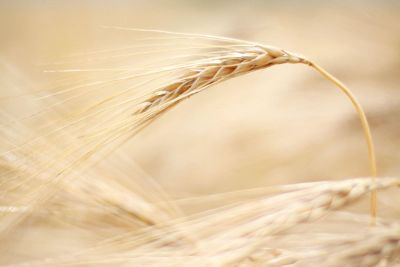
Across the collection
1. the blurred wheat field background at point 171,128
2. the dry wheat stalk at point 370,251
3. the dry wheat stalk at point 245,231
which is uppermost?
the blurred wheat field background at point 171,128

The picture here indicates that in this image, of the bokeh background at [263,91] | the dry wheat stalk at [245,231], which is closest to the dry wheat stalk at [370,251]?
the dry wheat stalk at [245,231]

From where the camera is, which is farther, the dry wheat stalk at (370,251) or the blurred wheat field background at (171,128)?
the blurred wheat field background at (171,128)

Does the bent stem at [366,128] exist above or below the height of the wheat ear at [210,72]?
below

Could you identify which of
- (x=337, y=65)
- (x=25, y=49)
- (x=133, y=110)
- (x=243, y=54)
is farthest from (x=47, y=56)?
(x=337, y=65)

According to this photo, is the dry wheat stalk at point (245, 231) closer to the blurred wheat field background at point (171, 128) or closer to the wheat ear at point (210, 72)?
the blurred wheat field background at point (171, 128)

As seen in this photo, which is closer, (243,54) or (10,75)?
(243,54)

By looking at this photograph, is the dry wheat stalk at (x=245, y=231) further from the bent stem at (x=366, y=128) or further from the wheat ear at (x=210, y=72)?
the wheat ear at (x=210, y=72)

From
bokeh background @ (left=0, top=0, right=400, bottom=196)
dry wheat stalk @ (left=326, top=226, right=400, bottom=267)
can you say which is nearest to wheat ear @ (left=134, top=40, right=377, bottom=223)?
bokeh background @ (left=0, top=0, right=400, bottom=196)

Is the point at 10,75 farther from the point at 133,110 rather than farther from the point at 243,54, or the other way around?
the point at 243,54
